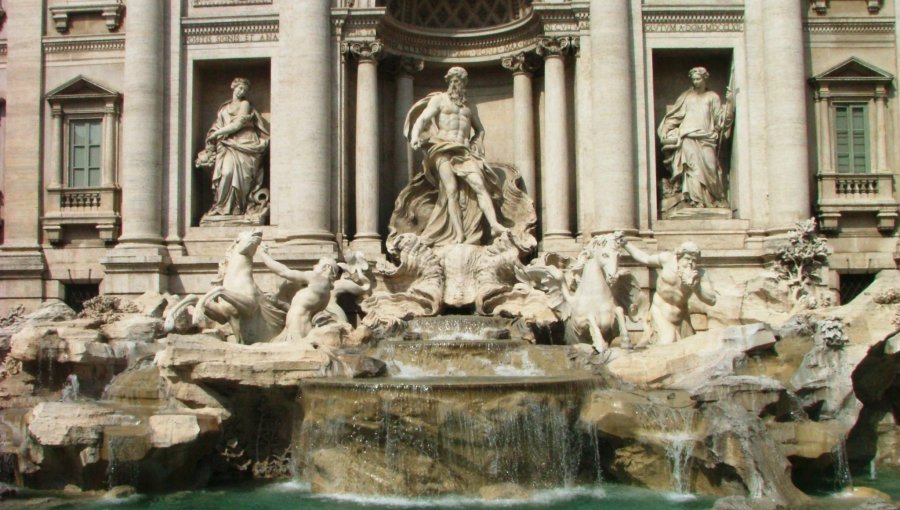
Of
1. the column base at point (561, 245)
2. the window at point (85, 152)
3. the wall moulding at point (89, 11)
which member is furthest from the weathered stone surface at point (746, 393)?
the wall moulding at point (89, 11)

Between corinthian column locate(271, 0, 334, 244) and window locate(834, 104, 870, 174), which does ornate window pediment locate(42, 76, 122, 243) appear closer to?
corinthian column locate(271, 0, 334, 244)

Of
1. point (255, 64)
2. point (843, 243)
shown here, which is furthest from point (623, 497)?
point (255, 64)

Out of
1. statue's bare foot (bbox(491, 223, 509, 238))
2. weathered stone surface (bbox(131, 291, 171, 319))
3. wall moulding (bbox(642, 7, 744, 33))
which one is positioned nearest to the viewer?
weathered stone surface (bbox(131, 291, 171, 319))

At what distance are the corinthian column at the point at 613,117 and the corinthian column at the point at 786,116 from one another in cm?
290

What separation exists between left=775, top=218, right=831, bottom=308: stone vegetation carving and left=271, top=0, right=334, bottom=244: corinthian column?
9.10 metres

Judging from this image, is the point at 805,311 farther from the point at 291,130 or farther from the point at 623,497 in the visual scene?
the point at 291,130

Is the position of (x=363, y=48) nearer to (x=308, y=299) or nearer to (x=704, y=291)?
(x=308, y=299)

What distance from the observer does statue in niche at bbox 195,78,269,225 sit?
20.3 meters

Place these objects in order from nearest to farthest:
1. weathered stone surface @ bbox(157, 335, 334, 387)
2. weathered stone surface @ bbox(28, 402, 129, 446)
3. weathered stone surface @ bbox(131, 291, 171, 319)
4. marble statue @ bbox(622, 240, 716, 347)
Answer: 1. weathered stone surface @ bbox(28, 402, 129, 446)
2. weathered stone surface @ bbox(157, 335, 334, 387)
3. marble statue @ bbox(622, 240, 716, 347)
4. weathered stone surface @ bbox(131, 291, 171, 319)

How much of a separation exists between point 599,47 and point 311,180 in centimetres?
656

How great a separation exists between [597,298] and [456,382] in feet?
14.7

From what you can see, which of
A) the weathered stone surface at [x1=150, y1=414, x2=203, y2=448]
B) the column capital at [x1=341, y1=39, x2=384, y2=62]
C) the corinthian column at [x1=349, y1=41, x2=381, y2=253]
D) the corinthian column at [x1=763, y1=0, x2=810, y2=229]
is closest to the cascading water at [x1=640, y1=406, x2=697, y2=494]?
the weathered stone surface at [x1=150, y1=414, x2=203, y2=448]

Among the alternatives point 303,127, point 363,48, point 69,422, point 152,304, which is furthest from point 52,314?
point 363,48

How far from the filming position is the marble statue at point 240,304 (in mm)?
16188
